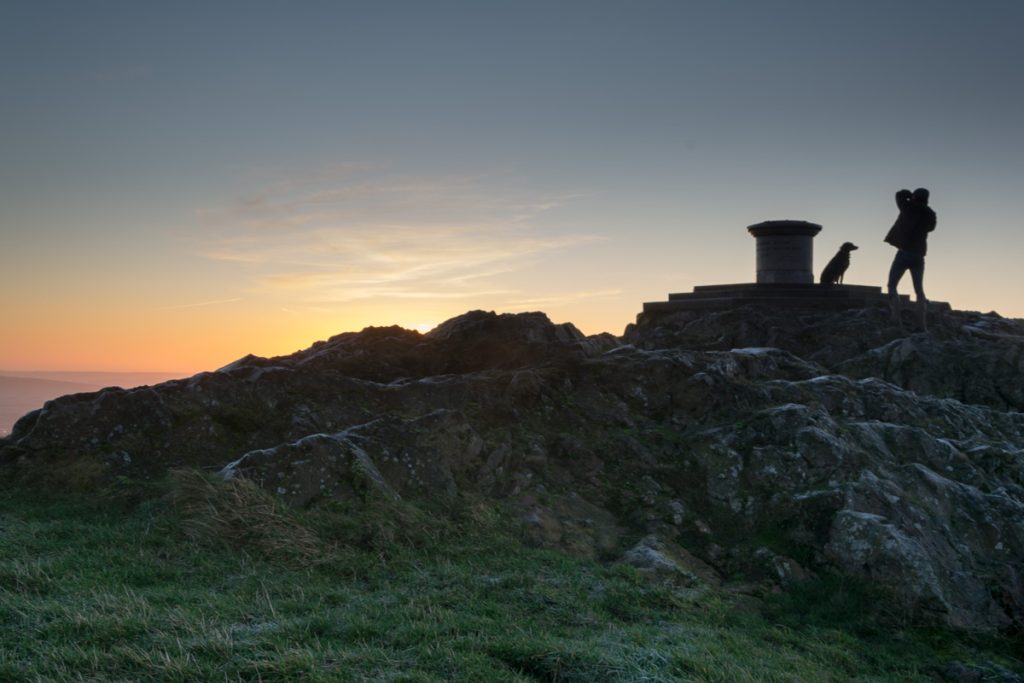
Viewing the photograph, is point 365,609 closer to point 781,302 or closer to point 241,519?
point 241,519

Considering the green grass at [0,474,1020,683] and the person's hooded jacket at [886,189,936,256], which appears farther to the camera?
the person's hooded jacket at [886,189,936,256]

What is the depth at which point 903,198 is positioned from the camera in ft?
72.0

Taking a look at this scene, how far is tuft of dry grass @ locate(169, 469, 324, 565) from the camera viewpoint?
8570mm

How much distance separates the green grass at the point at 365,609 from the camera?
18.8 feet

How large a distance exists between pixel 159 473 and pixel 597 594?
6.32 metres

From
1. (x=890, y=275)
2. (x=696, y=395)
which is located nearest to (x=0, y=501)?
(x=696, y=395)

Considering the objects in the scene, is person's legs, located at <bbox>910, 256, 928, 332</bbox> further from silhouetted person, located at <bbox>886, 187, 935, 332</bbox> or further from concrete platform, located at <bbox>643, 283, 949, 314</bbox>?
concrete platform, located at <bbox>643, 283, 949, 314</bbox>

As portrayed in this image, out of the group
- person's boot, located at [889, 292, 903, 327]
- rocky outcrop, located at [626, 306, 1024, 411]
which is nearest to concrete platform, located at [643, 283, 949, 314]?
rocky outcrop, located at [626, 306, 1024, 411]

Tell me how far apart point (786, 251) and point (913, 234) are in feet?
29.7

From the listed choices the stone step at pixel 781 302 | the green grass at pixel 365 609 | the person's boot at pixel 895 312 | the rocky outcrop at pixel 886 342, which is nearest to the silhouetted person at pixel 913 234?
the person's boot at pixel 895 312

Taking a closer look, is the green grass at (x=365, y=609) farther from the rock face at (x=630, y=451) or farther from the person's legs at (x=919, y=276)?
the person's legs at (x=919, y=276)

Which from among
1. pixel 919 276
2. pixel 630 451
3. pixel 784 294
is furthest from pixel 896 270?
pixel 630 451

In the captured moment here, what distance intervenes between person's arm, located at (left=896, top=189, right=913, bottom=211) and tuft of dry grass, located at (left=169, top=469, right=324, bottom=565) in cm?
1922

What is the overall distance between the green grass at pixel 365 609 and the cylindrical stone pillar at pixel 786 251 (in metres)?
23.1
